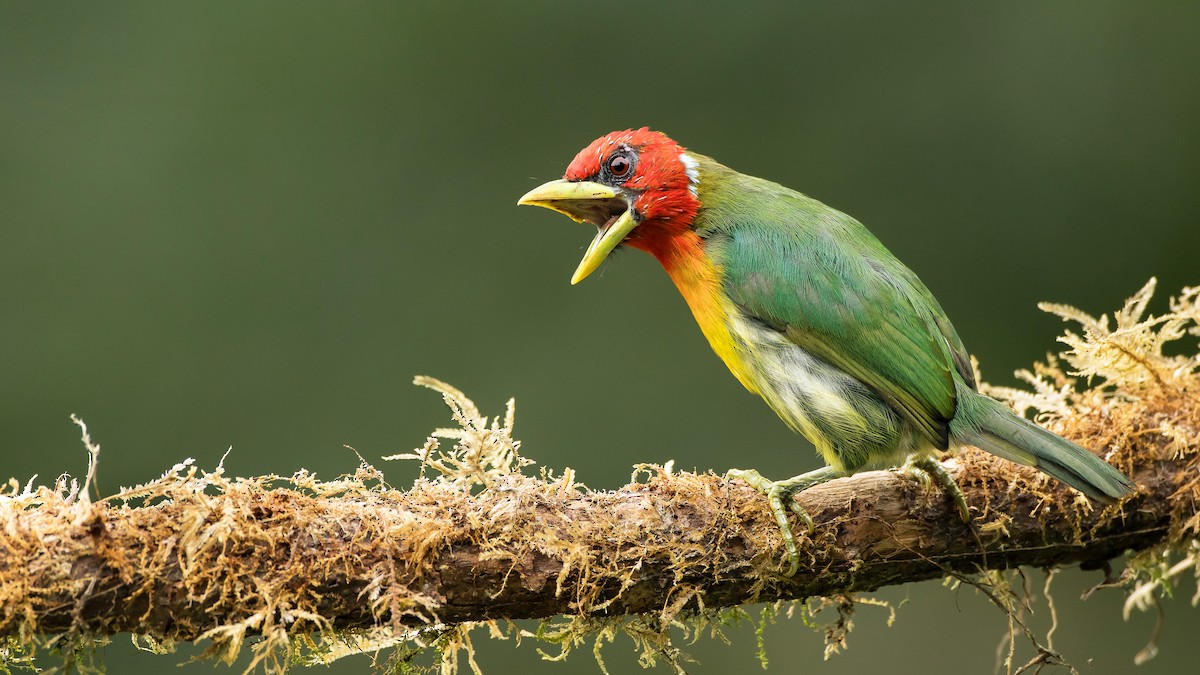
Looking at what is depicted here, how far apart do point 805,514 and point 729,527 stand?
163 mm

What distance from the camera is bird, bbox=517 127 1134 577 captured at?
2559 mm

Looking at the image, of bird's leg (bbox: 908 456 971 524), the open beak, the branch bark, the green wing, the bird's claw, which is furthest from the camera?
the open beak

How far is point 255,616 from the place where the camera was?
82.0 inches

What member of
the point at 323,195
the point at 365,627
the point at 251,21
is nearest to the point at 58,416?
the point at 323,195

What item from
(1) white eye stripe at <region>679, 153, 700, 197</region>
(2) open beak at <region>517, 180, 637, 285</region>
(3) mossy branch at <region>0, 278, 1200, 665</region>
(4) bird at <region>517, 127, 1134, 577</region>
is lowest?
(3) mossy branch at <region>0, 278, 1200, 665</region>

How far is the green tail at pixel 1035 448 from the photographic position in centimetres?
245

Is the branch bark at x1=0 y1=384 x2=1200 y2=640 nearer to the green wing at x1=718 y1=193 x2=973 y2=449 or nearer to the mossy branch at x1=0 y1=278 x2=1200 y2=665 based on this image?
the mossy branch at x1=0 y1=278 x2=1200 y2=665

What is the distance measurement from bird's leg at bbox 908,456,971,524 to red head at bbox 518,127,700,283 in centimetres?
92

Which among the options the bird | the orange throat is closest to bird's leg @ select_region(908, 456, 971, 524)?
the bird

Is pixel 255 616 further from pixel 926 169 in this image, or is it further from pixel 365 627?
pixel 926 169

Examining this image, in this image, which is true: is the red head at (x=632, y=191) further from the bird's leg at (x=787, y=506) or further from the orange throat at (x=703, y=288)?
the bird's leg at (x=787, y=506)

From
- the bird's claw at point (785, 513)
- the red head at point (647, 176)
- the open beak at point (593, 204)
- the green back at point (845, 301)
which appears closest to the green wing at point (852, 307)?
the green back at point (845, 301)

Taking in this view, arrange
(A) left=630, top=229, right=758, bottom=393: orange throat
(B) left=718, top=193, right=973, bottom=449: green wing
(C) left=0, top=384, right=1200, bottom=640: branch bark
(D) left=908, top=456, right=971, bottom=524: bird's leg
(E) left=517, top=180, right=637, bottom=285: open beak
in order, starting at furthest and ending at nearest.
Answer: (E) left=517, top=180, right=637, bottom=285: open beak, (A) left=630, top=229, right=758, bottom=393: orange throat, (B) left=718, top=193, right=973, bottom=449: green wing, (D) left=908, top=456, right=971, bottom=524: bird's leg, (C) left=0, top=384, right=1200, bottom=640: branch bark

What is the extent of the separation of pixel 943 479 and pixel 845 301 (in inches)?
20.1
